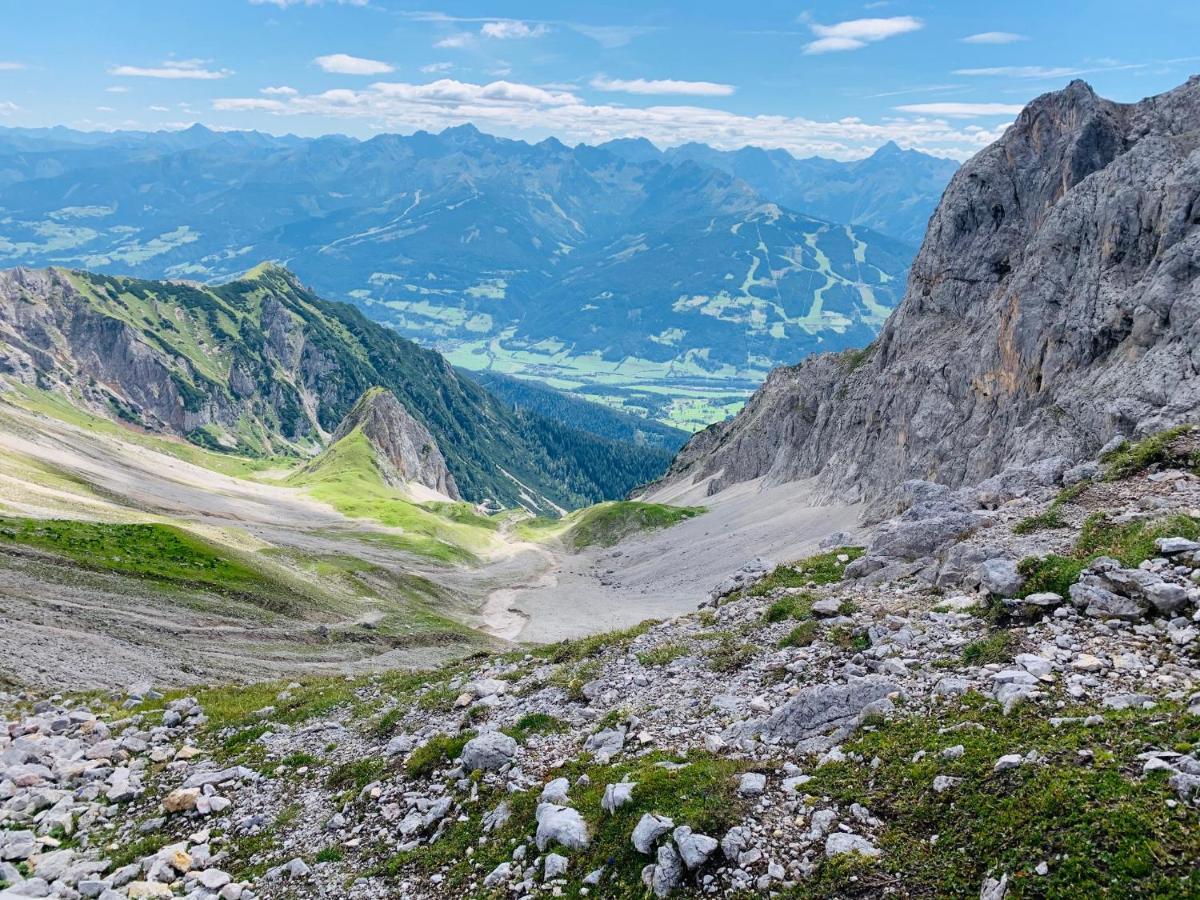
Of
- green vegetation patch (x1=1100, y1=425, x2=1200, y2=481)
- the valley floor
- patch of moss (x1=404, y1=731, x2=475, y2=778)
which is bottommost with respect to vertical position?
the valley floor

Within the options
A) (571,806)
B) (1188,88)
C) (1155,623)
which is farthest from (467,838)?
(1188,88)

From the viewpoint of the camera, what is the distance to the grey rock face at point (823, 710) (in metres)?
19.0

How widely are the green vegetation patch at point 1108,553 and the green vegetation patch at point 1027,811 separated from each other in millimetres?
7088

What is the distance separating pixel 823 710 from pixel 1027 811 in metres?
6.65

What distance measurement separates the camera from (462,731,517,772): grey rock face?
21.9 metres

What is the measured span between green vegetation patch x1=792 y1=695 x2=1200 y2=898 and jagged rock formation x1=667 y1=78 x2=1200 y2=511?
34691 mm

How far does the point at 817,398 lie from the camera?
164 m

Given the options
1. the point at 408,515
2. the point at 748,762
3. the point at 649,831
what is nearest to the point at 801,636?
the point at 748,762

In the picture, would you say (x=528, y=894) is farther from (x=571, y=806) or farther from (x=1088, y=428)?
(x=1088, y=428)

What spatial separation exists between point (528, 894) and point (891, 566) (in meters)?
21.3

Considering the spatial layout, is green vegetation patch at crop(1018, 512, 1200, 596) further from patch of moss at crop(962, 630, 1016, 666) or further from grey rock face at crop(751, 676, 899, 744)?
grey rock face at crop(751, 676, 899, 744)

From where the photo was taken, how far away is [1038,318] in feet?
303

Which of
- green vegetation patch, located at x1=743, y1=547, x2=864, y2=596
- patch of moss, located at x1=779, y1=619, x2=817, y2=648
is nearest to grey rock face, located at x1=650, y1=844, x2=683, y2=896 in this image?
patch of moss, located at x1=779, y1=619, x2=817, y2=648

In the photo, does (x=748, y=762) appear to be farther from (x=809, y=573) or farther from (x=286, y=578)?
(x=286, y=578)
